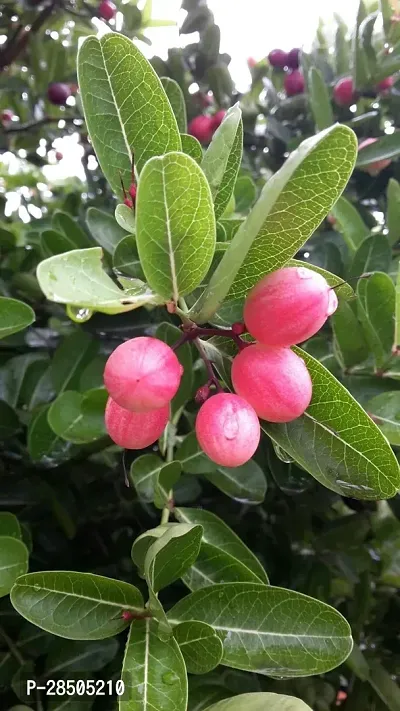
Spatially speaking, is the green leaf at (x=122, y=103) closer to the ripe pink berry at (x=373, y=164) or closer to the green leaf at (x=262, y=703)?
the green leaf at (x=262, y=703)

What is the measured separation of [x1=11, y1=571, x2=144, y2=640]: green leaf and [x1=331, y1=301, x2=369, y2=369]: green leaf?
46cm

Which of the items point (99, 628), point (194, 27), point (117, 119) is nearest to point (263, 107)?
point (194, 27)

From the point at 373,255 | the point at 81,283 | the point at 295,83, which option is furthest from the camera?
the point at 295,83

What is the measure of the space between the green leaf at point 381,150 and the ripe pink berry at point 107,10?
1098mm

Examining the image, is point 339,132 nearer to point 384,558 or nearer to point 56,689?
point 56,689

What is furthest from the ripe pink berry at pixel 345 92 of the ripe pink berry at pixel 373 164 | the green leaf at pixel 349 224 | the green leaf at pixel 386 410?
the green leaf at pixel 386 410

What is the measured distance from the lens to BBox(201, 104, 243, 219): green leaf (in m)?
0.59

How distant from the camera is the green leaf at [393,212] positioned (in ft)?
3.75

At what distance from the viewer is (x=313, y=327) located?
1.66 ft

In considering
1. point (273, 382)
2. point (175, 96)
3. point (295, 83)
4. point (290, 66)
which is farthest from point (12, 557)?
point (290, 66)

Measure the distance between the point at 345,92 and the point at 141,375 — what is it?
4.05ft

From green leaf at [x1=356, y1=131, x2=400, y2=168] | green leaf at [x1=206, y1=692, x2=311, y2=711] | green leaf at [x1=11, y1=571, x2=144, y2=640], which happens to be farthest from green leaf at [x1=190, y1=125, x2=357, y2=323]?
green leaf at [x1=356, y1=131, x2=400, y2=168]

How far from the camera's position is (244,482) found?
88 centimetres

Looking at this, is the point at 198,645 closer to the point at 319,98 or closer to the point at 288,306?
the point at 288,306
